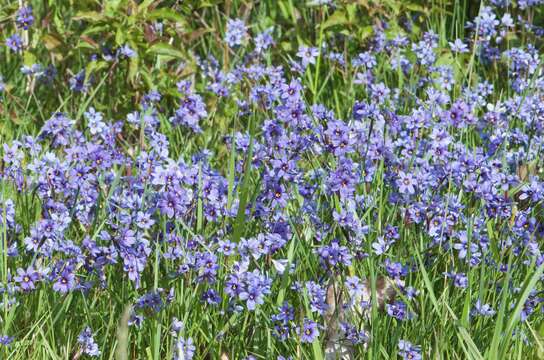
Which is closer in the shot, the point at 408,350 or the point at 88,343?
the point at 408,350

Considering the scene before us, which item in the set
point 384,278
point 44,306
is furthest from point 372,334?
point 44,306

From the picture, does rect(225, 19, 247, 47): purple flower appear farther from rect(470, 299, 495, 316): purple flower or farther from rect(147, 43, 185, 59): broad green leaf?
rect(470, 299, 495, 316): purple flower

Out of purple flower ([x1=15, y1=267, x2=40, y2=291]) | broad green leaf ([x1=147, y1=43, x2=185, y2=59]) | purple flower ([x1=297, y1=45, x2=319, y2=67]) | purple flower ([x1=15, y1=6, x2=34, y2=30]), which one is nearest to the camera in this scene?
purple flower ([x1=15, y1=267, x2=40, y2=291])

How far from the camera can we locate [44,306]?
9.20 feet

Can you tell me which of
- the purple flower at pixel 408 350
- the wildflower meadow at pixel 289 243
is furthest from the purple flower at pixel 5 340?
the purple flower at pixel 408 350

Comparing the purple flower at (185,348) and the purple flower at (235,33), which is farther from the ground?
the purple flower at (235,33)

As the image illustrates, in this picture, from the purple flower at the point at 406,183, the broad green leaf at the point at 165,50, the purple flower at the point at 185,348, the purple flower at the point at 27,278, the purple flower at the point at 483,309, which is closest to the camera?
the purple flower at the point at 185,348

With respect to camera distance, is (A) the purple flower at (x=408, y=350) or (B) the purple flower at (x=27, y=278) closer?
(A) the purple flower at (x=408, y=350)

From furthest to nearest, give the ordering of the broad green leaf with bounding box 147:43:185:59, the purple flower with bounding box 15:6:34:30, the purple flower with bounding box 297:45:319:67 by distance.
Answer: the purple flower with bounding box 15:6:34:30 → the broad green leaf with bounding box 147:43:185:59 → the purple flower with bounding box 297:45:319:67

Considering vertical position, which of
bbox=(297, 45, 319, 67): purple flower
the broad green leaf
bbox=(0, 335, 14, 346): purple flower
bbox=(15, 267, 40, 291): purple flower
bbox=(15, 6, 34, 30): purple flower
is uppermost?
bbox=(15, 6, 34, 30): purple flower

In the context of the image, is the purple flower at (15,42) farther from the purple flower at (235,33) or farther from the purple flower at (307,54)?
the purple flower at (307,54)

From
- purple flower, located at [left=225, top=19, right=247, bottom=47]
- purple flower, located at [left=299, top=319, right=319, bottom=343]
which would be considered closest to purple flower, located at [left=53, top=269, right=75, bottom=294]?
purple flower, located at [left=299, top=319, right=319, bottom=343]

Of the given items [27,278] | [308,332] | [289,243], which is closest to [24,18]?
[27,278]

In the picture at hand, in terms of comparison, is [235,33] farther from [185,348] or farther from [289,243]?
[185,348]
